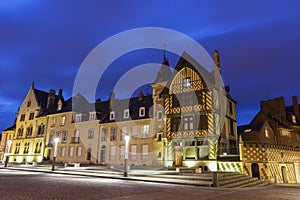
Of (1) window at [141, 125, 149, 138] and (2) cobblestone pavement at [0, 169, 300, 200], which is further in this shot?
(1) window at [141, 125, 149, 138]

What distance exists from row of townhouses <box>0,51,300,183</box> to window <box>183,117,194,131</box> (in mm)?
103

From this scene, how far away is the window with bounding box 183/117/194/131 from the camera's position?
2358 cm

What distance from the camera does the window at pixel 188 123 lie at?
77.4 ft

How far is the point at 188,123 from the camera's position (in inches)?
939

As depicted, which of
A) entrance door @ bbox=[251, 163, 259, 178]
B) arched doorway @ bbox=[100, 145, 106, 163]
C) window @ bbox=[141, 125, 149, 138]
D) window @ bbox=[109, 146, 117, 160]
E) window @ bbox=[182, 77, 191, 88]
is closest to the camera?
entrance door @ bbox=[251, 163, 259, 178]

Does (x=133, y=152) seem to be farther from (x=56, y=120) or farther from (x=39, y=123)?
(x=39, y=123)

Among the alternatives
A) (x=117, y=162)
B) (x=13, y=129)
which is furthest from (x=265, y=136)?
(x=13, y=129)

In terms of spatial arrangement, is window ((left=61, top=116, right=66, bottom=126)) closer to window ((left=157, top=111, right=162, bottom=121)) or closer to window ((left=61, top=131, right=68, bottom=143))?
window ((left=61, top=131, right=68, bottom=143))

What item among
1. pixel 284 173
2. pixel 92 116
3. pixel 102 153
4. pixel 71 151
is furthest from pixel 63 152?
pixel 284 173

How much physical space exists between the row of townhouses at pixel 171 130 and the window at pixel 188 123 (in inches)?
4.1

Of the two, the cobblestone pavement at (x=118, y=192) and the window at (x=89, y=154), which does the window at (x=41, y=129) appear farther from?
the cobblestone pavement at (x=118, y=192)

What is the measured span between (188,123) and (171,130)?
205 centimetres

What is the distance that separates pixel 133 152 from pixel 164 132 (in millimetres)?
5834

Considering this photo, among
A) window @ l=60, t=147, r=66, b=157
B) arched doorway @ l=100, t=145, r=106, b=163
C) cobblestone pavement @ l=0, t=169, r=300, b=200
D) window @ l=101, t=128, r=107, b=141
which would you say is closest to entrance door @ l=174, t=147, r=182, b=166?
arched doorway @ l=100, t=145, r=106, b=163
